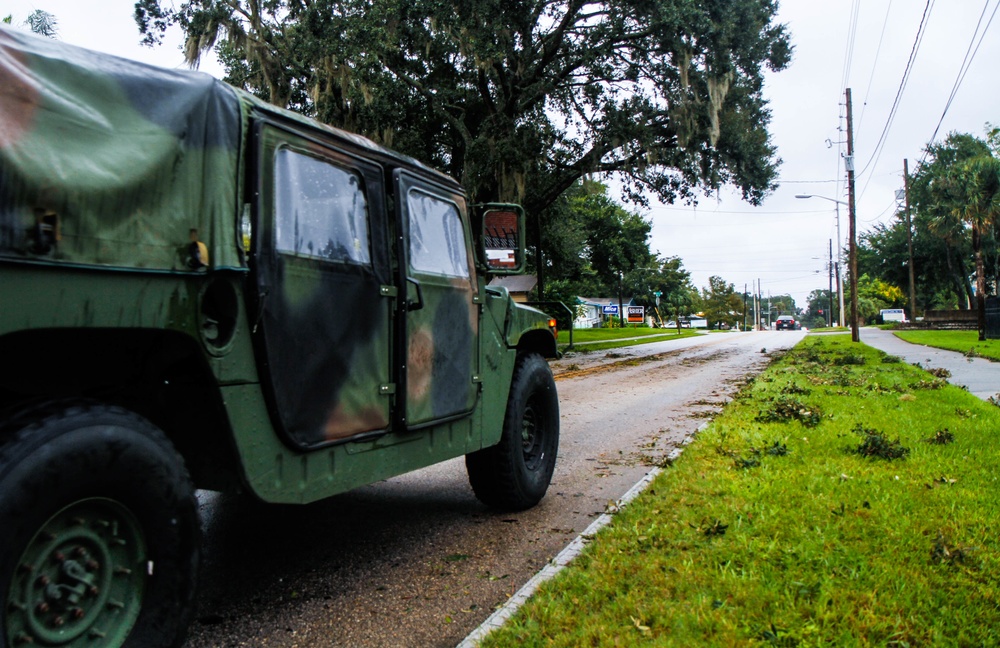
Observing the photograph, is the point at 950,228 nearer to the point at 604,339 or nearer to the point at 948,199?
the point at 948,199

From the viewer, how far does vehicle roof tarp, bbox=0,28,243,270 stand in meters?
2.20

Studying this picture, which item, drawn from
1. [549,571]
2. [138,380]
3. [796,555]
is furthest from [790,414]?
[138,380]

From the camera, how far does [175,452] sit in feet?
8.36

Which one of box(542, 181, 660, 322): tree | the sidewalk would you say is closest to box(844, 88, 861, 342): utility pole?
the sidewalk

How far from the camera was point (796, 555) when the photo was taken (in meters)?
3.88

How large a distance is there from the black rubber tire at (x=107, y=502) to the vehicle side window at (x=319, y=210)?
102 cm

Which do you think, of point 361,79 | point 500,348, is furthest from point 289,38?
point 500,348

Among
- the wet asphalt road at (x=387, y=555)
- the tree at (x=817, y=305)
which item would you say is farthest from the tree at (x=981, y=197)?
the tree at (x=817, y=305)

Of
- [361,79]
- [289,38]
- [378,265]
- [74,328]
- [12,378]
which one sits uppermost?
[289,38]

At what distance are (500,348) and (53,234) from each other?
2947 millimetres

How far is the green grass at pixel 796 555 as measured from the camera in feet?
10.1

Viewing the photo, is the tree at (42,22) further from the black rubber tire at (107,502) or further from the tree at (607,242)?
the tree at (607,242)

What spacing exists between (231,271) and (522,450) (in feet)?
9.06

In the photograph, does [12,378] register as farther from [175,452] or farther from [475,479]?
[475,479]
